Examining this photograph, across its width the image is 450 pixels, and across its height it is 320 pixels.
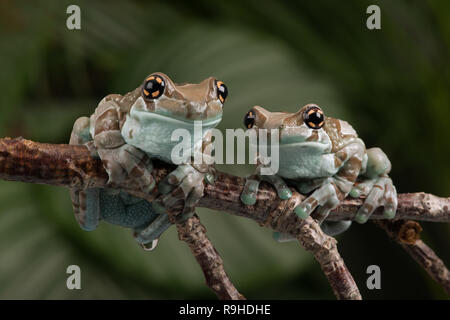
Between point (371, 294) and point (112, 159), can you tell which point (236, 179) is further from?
point (371, 294)

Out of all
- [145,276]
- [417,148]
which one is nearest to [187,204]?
[145,276]

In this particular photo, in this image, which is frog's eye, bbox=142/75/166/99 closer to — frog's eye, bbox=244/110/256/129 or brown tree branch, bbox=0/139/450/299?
brown tree branch, bbox=0/139/450/299

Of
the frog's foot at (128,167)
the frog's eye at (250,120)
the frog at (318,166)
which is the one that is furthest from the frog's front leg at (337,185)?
the frog's foot at (128,167)

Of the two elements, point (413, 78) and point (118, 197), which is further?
point (413, 78)

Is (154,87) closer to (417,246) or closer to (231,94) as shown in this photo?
(417,246)

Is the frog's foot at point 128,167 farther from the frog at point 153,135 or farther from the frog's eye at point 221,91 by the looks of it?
the frog's eye at point 221,91

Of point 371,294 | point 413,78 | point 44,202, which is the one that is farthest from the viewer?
point 371,294
